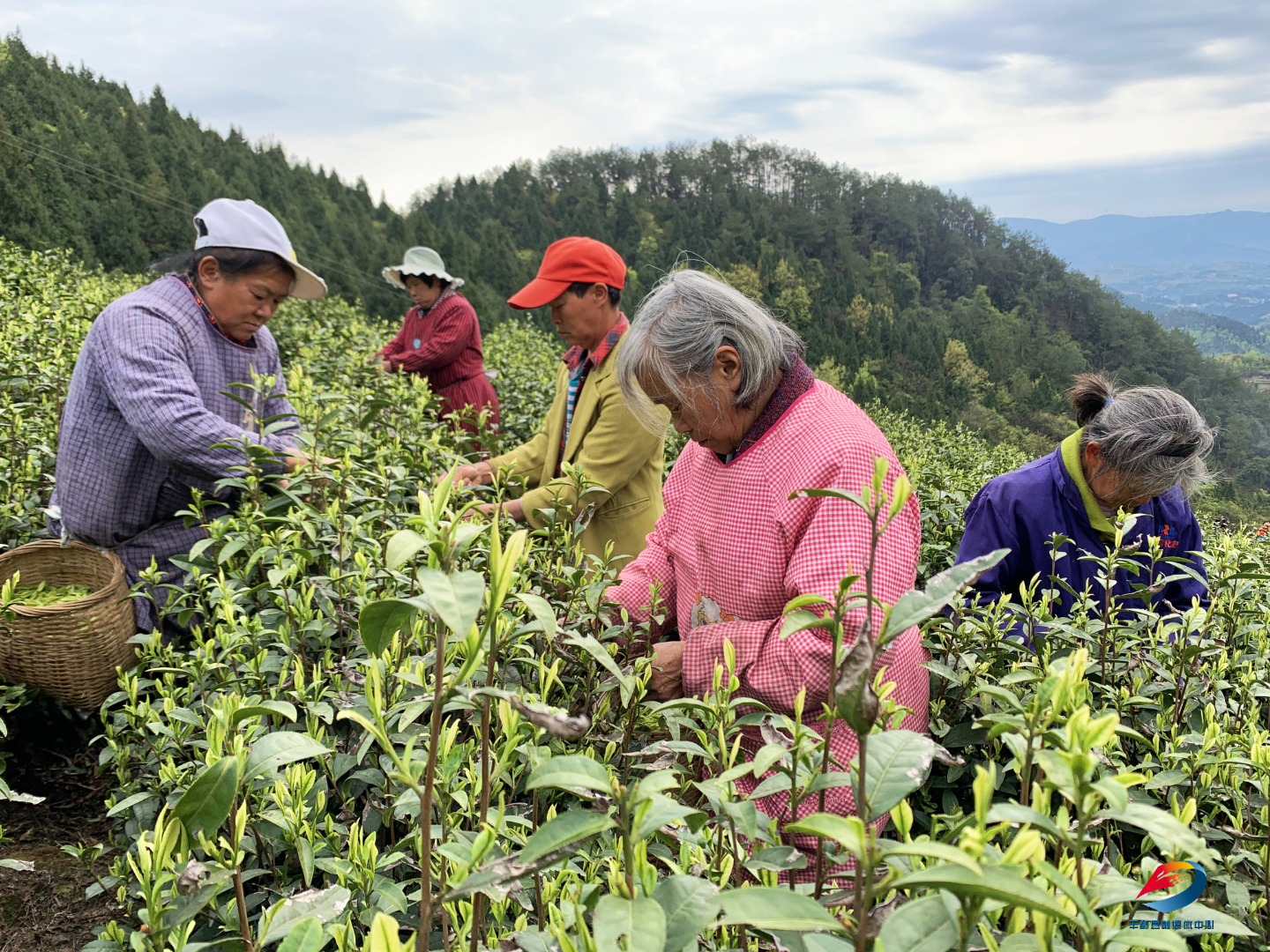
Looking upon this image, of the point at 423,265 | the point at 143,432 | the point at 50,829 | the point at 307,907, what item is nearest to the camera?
the point at 307,907

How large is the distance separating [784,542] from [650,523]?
1.60m

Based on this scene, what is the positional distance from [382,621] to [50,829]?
84.7 inches

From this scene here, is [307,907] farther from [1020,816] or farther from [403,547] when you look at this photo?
[1020,816]

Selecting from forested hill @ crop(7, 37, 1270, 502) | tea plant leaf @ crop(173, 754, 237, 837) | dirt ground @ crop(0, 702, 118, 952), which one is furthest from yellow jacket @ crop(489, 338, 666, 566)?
forested hill @ crop(7, 37, 1270, 502)

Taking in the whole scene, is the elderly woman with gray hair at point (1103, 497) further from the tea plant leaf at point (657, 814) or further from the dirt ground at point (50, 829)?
the dirt ground at point (50, 829)

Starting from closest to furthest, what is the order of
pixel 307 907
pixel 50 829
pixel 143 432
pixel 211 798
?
pixel 211 798 < pixel 307 907 < pixel 50 829 < pixel 143 432

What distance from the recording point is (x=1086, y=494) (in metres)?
2.84

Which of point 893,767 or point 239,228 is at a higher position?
point 239,228

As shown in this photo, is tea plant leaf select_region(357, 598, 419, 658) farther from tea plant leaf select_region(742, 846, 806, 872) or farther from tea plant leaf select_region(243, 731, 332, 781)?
tea plant leaf select_region(742, 846, 806, 872)

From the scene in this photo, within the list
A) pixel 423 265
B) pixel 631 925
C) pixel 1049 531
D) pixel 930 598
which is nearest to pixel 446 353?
pixel 423 265

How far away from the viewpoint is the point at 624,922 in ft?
2.07

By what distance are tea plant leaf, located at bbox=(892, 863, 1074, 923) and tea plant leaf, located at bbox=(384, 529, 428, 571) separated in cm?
44

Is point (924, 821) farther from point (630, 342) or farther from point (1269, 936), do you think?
point (630, 342)

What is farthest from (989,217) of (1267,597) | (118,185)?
(1267,597)
